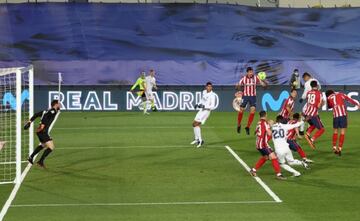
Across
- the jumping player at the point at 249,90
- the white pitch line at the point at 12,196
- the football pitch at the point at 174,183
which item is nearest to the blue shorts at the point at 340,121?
the football pitch at the point at 174,183

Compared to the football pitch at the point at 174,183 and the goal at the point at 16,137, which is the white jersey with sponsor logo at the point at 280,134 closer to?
the football pitch at the point at 174,183

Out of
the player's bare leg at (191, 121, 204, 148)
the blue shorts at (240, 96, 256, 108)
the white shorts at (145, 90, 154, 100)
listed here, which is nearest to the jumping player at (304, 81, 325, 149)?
A: the player's bare leg at (191, 121, 204, 148)

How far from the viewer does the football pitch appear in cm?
1576

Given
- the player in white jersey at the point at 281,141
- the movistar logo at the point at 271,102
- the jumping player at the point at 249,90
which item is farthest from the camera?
the movistar logo at the point at 271,102

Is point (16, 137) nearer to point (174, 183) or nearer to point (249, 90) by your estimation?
point (174, 183)

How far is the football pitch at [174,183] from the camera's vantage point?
51.7 ft

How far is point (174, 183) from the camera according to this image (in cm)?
1933

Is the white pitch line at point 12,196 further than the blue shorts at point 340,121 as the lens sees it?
No

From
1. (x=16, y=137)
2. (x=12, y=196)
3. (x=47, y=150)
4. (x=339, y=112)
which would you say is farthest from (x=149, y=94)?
(x=12, y=196)

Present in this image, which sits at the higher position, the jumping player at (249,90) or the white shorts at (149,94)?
the jumping player at (249,90)

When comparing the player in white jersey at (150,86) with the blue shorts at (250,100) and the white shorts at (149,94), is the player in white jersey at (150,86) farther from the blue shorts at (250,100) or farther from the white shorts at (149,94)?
the blue shorts at (250,100)

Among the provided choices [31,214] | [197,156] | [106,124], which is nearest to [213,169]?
[197,156]

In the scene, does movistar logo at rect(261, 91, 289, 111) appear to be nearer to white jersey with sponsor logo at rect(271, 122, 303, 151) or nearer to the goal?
the goal

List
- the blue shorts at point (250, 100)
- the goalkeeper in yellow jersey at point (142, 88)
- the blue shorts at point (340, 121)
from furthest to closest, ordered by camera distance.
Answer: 1. the goalkeeper in yellow jersey at point (142, 88)
2. the blue shorts at point (250, 100)
3. the blue shorts at point (340, 121)
